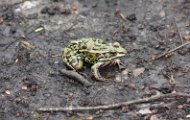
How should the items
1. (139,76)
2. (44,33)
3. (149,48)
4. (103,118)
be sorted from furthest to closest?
(44,33)
(149,48)
(139,76)
(103,118)

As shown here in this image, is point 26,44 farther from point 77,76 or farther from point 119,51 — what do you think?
point 119,51

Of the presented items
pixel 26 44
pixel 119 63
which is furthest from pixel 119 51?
pixel 26 44

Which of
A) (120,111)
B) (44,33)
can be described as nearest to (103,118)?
(120,111)

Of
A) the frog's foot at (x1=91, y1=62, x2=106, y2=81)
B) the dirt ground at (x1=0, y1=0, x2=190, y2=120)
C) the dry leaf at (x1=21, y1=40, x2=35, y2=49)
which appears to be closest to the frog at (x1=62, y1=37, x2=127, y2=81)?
the frog's foot at (x1=91, y1=62, x2=106, y2=81)

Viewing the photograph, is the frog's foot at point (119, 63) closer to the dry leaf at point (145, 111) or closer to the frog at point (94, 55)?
the frog at point (94, 55)

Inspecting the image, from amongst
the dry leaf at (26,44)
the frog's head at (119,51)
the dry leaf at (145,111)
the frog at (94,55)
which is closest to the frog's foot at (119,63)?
the frog at (94,55)

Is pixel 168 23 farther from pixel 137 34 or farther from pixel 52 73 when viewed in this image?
pixel 52 73

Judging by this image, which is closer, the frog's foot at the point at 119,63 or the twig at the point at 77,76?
the twig at the point at 77,76
